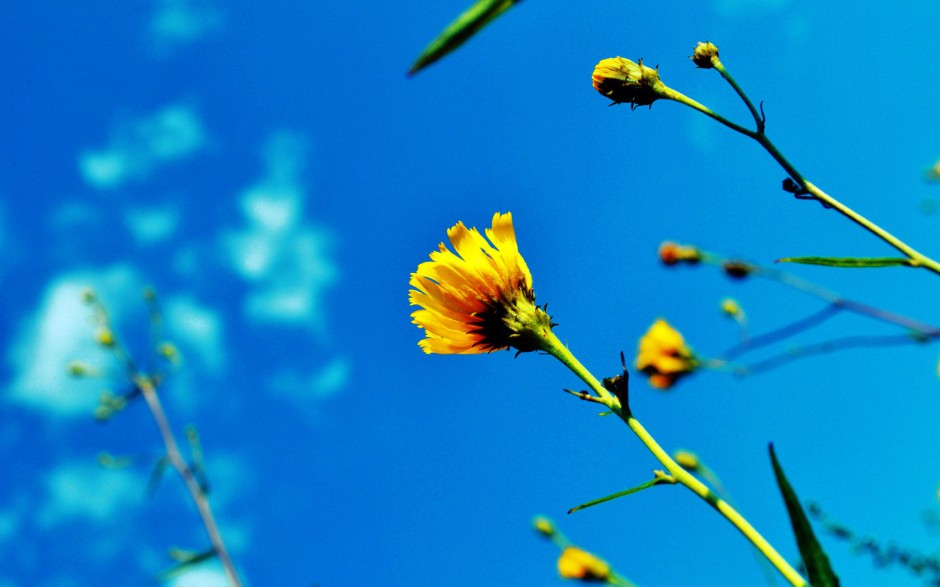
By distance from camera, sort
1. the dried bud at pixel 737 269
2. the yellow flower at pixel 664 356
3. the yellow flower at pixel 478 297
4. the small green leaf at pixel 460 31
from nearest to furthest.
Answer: the small green leaf at pixel 460 31
the yellow flower at pixel 478 297
the dried bud at pixel 737 269
the yellow flower at pixel 664 356

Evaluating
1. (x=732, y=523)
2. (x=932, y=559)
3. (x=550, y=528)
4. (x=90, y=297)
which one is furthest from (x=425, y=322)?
(x=932, y=559)

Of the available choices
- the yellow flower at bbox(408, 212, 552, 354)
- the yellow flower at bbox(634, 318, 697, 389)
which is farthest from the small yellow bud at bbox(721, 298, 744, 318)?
the yellow flower at bbox(408, 212, 552, 354)

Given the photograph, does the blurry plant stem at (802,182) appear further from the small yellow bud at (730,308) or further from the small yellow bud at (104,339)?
the small yellow bud at (104,339)

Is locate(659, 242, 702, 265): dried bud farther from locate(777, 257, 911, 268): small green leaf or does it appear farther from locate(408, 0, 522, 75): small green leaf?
locate(408, 0, 522, 75): small green leaf

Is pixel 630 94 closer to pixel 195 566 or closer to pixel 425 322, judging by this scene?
pixel 425 322

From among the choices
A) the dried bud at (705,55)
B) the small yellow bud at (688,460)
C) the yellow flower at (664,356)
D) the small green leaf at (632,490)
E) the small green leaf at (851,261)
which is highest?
the dried bud at (705,55)

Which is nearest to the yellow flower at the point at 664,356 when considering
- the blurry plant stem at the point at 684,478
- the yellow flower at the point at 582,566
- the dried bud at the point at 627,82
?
the yellow flower at the point at 582,566

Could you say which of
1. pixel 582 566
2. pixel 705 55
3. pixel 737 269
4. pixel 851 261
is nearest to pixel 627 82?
pixel 705 55
